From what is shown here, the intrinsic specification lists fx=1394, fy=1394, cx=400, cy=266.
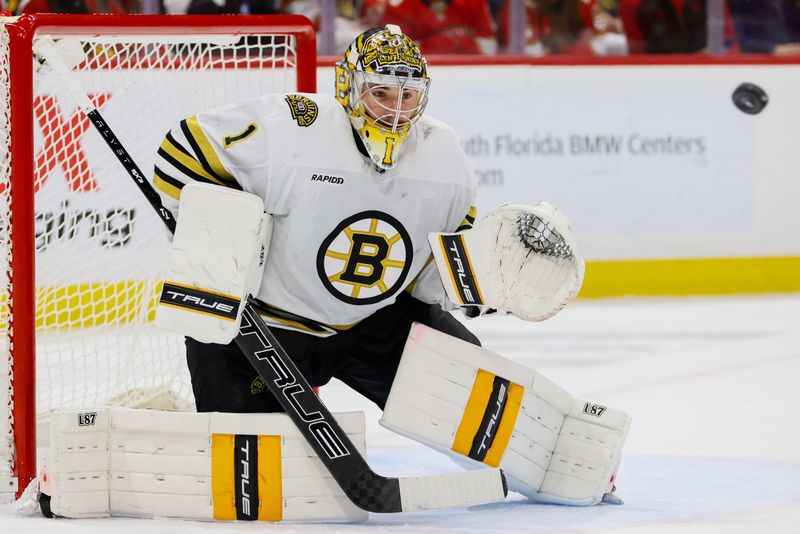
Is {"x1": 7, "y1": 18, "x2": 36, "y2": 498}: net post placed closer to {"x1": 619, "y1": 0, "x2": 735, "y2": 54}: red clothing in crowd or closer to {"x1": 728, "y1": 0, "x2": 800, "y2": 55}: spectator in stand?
{"x1": 619, "y1": 0, "x2": 735, "y2": 54}: red clothing in crowd

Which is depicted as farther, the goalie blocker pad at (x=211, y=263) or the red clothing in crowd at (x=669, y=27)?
the red clothing in crowd at (x=669, y=27)

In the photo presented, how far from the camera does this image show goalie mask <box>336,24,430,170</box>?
234 cm

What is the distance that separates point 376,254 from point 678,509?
2.26 feet

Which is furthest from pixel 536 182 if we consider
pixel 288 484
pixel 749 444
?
pixel 288 484

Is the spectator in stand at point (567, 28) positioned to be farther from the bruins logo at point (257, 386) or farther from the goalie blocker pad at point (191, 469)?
the goalie blocker pad at point (191, 469)

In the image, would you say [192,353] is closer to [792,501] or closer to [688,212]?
[792,501]

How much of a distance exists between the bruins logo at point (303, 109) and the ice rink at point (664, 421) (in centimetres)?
68

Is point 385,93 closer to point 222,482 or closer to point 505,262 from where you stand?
point 505,262

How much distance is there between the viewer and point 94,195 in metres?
3.48

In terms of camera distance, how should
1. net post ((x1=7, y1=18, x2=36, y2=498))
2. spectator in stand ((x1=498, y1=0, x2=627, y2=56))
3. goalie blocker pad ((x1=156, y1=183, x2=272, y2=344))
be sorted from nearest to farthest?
goalie blocker pad ((x1=156, y1=183, x2=272, y2=344)), net post ((x1=7, y1=18, x2=36, y2=498)), spectator in stand ((x1=498, y1=0, x2=627, y2=56))

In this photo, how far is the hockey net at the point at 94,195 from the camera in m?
2.40

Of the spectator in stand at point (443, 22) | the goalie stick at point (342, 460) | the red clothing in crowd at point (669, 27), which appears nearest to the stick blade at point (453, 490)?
the goalie stick at point (342, 460)

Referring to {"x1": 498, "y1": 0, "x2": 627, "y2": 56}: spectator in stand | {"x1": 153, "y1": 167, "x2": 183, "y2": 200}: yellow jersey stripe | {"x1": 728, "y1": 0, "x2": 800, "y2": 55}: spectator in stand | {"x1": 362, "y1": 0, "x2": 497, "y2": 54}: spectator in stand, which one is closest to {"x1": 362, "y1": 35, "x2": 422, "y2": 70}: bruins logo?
{"x1": 153, "y1": 167, "x2": 183, "y2": 200}: yellow jersey stripe

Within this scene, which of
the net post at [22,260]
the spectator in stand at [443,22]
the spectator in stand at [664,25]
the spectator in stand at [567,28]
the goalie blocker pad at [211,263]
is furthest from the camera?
the spectator in stand at [664,25]
